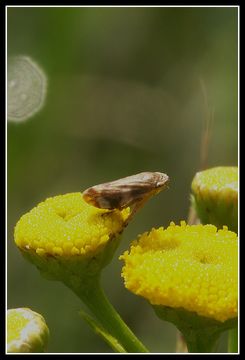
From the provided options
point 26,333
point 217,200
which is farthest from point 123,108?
point 26,333

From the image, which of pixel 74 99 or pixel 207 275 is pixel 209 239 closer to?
pixel 207 275

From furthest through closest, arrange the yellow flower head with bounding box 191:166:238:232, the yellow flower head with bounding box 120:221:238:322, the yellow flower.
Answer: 1. the yellow flower head with bounding box 191:166:238:232
2. the yellow flower
3. the yellow flower head with bounding box 120:221:238:322

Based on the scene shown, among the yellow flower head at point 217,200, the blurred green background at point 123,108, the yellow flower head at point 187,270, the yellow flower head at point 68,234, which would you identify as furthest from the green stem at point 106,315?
the blurred green background at point 123,108

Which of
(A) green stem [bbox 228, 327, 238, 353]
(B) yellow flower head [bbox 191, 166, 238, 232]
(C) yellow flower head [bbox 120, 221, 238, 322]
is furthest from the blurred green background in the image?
(C) yellow flower head [bbox 120, 221, 238, 322]

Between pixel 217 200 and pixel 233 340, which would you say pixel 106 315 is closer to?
pixel 233 340

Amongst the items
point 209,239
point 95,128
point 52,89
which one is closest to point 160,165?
point 95,128

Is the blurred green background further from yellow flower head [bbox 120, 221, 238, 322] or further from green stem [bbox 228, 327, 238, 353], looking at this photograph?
yellow flower head [bbox 120, 221, 238, 322]
